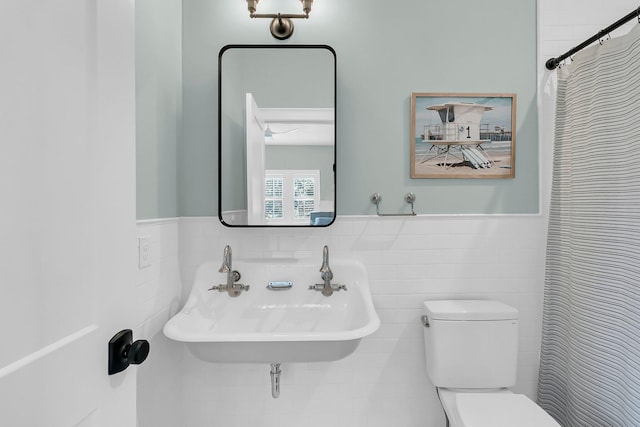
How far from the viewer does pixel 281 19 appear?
165cm

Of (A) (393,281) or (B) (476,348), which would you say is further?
(A) (393,281)

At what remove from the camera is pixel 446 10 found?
5.54 feet

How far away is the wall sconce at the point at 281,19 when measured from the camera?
1.60 m

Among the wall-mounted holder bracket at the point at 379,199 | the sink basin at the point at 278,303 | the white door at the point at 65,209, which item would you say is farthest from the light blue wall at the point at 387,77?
the white door at the point at 65,209

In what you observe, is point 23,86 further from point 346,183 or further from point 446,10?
point 446,10

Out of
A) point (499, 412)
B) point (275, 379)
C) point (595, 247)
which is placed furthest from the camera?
point (275, 379)

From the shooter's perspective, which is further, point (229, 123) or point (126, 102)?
point (229, 123)

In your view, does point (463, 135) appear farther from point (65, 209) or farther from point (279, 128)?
point (65, 209)

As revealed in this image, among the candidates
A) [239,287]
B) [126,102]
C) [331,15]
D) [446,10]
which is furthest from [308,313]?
[446,10]

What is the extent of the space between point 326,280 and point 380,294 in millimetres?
289

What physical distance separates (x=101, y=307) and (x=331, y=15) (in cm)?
158

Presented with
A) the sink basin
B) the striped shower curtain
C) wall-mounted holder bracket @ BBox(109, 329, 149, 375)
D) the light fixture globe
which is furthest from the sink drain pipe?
the light fixture globe

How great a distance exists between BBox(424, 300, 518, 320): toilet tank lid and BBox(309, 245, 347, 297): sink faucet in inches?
16.2

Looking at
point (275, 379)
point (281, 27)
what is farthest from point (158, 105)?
point (275, 379)
